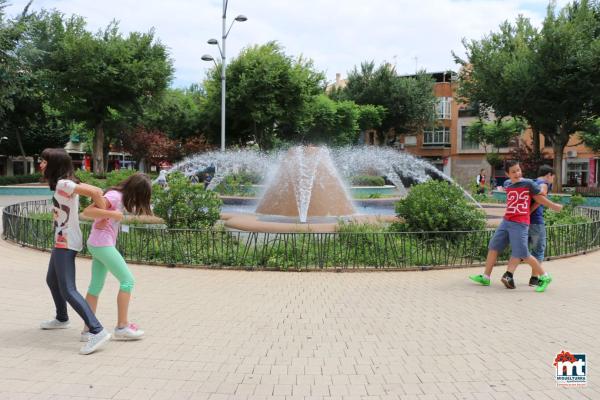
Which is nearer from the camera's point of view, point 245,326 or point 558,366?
point 558,366

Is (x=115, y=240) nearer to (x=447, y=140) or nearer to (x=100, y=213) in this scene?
(x=100, y=213)

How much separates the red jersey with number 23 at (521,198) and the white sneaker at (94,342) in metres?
5.05

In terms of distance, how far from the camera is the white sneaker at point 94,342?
14.7 feet

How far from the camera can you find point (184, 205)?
1045cm

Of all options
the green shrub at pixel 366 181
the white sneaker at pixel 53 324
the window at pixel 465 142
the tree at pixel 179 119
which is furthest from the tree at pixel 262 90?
the white sneaker at pixel 53 324

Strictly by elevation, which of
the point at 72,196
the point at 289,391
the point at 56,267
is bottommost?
the point at 289,391

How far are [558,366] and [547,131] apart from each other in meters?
28.9

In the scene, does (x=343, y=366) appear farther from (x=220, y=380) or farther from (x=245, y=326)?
(x=245, y=326)

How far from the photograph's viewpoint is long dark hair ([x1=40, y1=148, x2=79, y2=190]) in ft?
15.1

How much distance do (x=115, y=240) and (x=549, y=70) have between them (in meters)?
26.4

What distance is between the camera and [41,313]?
19.0ft

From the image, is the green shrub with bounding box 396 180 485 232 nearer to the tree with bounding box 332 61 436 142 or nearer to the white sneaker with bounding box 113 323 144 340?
the white sneaker with bounding box 113 323 144 340

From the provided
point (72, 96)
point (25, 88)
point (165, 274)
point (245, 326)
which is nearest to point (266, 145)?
point (72, 96)

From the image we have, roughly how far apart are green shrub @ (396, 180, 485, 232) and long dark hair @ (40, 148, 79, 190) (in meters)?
6.58
